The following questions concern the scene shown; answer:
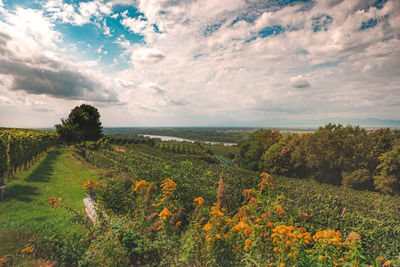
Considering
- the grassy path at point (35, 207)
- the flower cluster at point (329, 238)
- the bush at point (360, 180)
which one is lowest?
the bush at point (360, 180)

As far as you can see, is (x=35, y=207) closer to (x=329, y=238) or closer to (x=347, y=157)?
(x=329, y=238)

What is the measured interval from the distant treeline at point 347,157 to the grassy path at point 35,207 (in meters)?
23.5

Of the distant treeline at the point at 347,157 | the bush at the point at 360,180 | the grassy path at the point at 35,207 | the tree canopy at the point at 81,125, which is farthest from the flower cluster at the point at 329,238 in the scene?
the tree canopy at the point at 81,125

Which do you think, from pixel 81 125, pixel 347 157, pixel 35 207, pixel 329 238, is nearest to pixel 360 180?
pixel 347 157

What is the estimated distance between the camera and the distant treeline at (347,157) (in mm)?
15941

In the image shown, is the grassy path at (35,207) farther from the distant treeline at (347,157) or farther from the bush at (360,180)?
the bush at (360,180)

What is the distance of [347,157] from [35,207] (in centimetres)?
2685

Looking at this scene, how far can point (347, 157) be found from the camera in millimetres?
19547

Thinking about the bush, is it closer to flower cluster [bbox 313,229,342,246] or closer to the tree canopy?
flower cluster [bbox 313,229,342,246]

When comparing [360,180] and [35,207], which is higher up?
[35,207]

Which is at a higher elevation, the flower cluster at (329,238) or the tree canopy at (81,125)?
the tree canopy at (81,125)

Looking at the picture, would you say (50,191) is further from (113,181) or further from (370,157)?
(370,157)

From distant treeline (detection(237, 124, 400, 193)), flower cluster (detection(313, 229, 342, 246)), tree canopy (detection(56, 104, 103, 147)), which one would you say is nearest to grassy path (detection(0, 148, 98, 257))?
flower cluster (detection(313, 229, 342, 246))

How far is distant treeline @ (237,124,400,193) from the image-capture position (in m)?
15.9
